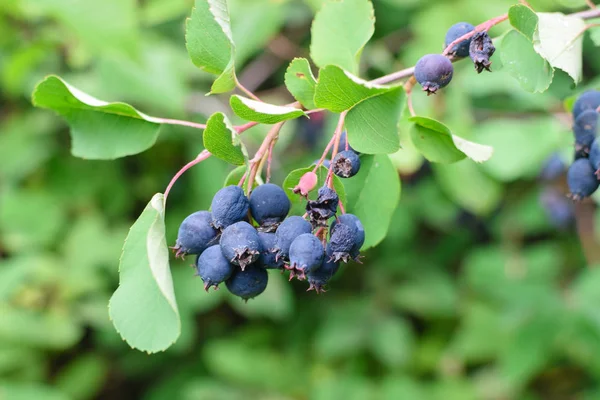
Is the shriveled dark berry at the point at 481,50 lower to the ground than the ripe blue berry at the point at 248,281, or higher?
higher

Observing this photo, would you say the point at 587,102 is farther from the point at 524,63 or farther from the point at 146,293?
the point at 146,293

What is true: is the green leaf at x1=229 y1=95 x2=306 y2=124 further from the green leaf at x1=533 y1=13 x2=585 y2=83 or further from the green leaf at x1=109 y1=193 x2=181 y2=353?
the green leaf at x1=533 y1=13 x2=585 y2=83

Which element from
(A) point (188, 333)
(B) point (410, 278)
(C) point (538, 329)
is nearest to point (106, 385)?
(A) point (188, 333)

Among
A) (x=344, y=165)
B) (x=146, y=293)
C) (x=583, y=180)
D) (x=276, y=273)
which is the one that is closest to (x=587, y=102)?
(x=583, y=180)

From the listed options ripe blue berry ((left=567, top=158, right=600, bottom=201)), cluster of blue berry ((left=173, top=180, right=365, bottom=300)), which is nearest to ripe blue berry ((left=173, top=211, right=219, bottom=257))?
cluster of blue berry ((left=173, top=180, right=365, bottom=300))

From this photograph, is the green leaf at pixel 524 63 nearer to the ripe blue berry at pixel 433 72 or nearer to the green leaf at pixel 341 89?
the ripe blue berry at pixel 433 72

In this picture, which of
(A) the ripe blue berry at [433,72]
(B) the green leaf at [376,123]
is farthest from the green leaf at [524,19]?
(B) the green leaf at [376,123]

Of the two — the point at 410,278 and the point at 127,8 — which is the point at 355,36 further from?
the point at 410,278
